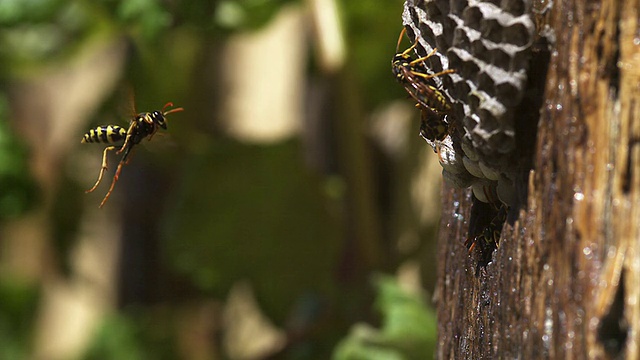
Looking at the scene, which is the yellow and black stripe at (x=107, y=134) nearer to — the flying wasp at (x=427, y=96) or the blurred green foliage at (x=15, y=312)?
the flying wasp at (x=427, y=96)

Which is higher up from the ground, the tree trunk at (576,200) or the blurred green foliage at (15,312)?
the blurred green foliage at (15,312)

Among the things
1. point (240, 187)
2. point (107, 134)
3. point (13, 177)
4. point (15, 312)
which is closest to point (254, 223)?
point (240, 187)

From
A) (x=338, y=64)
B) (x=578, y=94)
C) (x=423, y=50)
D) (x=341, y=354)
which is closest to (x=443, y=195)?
(x=423, y=50)

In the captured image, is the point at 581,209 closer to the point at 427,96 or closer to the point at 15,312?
the point at 427,96

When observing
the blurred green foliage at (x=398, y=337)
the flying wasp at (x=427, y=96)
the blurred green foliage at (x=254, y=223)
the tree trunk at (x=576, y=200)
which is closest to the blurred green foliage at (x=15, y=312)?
the blurred green foliage at (x=254, y=223)

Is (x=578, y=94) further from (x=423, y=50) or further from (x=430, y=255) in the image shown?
(x=430, y=255)

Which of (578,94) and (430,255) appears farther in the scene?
(430,255)

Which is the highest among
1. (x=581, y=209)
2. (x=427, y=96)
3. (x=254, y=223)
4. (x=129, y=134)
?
(x=254, y=223)
